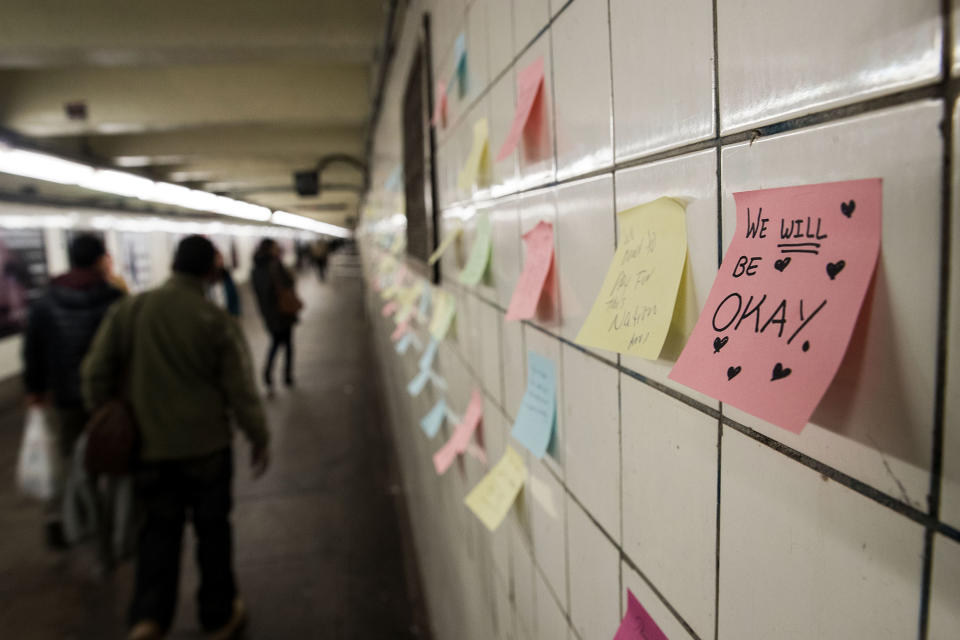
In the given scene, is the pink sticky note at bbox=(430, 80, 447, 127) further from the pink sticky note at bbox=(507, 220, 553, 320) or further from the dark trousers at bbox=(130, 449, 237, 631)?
the dark trousers at bbox=(130, 449, 237, 631)

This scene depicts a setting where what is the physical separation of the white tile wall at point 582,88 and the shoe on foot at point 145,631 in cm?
251

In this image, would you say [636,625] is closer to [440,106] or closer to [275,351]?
[440,106]

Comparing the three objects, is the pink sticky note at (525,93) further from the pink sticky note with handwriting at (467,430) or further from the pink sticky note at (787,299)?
the pink sticky note with handwriting at (467,430)

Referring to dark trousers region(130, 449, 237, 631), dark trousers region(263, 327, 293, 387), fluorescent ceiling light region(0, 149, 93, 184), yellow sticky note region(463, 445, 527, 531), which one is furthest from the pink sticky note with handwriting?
dark trousers region(263, 327, 293, 387)

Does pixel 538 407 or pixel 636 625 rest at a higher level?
pixel 538 407

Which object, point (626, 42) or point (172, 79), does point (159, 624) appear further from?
point (172, 79)

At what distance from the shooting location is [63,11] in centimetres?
311

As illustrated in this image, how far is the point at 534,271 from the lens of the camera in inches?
30.9

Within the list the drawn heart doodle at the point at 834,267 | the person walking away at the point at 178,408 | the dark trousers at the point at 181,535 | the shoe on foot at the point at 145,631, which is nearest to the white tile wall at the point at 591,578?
the drawn heart doodle at the point at 834,267

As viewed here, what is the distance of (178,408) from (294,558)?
1300 mm

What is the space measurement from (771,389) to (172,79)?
5.44m

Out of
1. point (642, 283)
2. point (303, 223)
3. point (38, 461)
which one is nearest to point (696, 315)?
point (642, 283)

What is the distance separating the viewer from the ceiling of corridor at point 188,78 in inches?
124

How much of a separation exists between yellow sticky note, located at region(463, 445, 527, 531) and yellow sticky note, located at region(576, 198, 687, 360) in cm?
52
